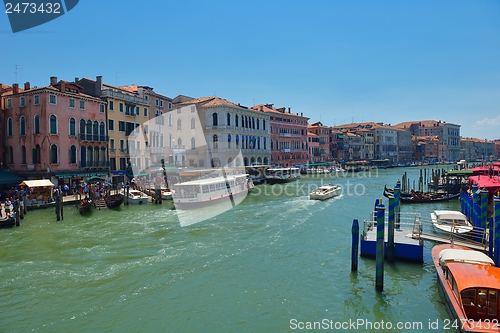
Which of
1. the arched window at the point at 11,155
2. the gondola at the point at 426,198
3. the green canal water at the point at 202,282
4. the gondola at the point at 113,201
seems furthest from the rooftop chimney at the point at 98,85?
the gondola at the point at 426,198

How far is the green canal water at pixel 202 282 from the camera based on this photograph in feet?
27.5

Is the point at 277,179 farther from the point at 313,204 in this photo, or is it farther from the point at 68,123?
the point at 68,123

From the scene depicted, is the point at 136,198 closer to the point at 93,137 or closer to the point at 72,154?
the point at 72,154

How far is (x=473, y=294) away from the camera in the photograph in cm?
734

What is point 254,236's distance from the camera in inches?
599

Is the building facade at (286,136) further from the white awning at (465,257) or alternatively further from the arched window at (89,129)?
the white awning at (465,257)

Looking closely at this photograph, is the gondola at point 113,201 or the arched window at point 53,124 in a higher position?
the arched window at point 53,124

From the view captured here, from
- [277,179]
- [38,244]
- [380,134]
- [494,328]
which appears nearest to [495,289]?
[494,328]

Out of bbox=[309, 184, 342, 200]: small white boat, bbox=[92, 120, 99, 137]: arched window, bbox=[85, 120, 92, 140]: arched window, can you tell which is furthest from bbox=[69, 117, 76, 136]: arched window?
bbox=[309, 184, 342, 200]: small white boat

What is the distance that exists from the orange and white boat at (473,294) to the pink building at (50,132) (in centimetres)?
2450

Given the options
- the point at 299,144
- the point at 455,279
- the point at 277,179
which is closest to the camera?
the point at 455,279

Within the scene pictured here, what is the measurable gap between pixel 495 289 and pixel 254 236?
933cm

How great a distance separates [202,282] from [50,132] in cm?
1997

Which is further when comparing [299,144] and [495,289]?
[299,144]
